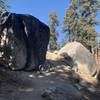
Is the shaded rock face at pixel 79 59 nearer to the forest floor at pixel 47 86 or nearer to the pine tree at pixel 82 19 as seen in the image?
the forest floor at pixel 47 86

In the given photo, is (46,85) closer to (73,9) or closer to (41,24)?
(41,24)

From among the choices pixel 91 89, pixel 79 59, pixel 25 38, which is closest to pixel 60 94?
pixel 91 89

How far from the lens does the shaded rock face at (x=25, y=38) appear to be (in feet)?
48.9

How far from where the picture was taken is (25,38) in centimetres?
1548

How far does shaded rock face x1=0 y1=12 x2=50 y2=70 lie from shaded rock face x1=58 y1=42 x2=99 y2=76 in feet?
6.72

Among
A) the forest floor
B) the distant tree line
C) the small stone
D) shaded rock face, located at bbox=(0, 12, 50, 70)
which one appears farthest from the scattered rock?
the distant tree line

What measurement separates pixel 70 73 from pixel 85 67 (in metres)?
1.86

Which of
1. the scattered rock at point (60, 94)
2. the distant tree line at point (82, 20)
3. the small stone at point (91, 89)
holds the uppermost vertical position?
the distant tree line at point (82, 20)

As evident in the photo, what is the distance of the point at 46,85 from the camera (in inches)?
533

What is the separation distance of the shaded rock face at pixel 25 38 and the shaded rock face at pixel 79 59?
2.05 meters

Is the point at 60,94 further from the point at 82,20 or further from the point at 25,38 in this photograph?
the point at 82,20

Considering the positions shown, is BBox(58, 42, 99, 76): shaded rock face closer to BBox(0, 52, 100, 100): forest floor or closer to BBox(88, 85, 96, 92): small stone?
BBox(0, 52, 100, 100): forest floor

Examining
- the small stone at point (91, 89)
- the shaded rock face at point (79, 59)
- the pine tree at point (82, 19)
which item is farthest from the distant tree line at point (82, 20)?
the small stone at point (91, 89)

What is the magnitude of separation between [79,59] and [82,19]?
17.1 metres
